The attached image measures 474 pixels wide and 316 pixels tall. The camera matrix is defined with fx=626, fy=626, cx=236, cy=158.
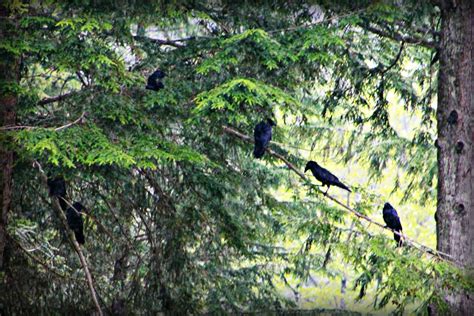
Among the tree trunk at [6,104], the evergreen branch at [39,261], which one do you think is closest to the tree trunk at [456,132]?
the evergreen branch at [39,261]

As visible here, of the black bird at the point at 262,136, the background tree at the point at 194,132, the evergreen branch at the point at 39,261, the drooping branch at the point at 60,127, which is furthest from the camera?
the evergreen branch at the point at 39,261

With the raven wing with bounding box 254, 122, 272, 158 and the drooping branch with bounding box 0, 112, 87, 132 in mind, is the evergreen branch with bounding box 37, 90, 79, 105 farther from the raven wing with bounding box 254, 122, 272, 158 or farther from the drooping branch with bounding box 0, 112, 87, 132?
the raven wing with bounding box 254, 122, 272, 158

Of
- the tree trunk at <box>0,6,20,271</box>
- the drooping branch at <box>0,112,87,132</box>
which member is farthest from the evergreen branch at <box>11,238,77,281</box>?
the drooping branch at <box>0,112,87,132</box>

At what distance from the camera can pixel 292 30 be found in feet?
24.3

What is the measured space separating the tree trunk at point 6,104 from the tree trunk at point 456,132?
5187 mm

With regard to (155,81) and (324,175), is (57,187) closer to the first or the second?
(155,81)

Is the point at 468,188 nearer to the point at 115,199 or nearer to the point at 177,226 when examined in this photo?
the point at 177,226

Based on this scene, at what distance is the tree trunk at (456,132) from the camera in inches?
302

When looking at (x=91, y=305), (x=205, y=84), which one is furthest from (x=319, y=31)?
(x=91, y=305)

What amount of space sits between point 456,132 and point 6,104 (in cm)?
549

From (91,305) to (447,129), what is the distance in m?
5.42

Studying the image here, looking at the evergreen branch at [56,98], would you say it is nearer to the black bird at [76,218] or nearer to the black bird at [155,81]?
the black bird at [155,81]

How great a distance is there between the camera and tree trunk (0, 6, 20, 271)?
22.1 ft

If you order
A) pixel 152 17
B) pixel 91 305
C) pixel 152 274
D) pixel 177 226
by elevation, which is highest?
pixel 152 17
